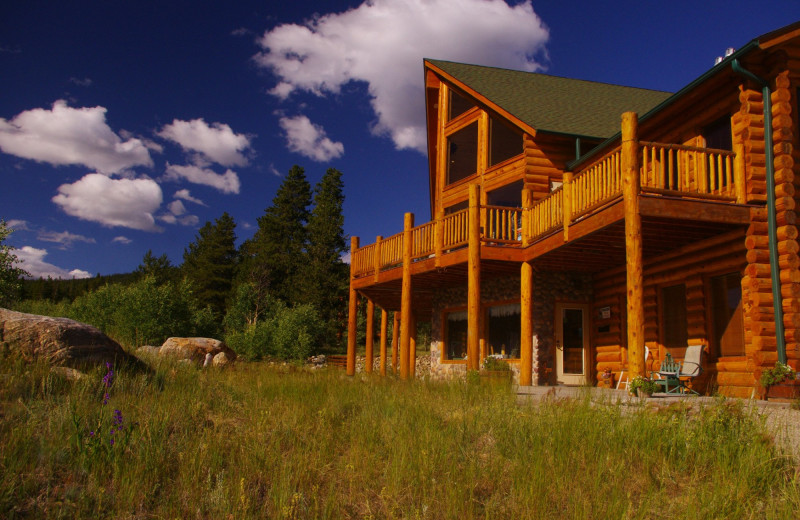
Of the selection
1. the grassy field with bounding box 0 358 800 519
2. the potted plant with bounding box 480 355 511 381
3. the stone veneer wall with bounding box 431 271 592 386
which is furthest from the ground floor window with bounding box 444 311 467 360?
the grassy field with bounding box 0 358 800 519

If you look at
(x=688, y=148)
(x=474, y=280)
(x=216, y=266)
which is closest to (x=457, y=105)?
(x=474, y=280)

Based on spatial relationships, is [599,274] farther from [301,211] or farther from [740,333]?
[301,211]

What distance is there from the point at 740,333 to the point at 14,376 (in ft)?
33.9

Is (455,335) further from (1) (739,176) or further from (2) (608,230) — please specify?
(1) (739,176)

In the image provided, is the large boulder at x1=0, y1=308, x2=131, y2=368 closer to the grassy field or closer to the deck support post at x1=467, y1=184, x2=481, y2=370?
the grassy field

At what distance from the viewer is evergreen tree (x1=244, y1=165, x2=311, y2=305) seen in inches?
1599

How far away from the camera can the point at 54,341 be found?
21.3 feet

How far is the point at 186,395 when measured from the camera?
6.28 m

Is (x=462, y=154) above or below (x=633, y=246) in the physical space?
above

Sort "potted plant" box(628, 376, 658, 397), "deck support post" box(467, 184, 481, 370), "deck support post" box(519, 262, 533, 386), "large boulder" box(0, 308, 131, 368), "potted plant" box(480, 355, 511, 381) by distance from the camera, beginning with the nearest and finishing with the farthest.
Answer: "large boulder" box(0, 308, 131, 368), "potted plant" box(628, 376, 658, 397), "potted plant" box(480, 355, 511, 381), "deck support post" box(467, 184, 481, 370), "deck support post" box(519, 262, 533, 386)

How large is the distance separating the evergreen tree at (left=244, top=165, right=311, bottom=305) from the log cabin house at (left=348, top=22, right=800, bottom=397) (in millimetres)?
22247

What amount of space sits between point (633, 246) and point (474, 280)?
13.7 ft

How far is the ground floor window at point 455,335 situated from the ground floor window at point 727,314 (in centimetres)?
720

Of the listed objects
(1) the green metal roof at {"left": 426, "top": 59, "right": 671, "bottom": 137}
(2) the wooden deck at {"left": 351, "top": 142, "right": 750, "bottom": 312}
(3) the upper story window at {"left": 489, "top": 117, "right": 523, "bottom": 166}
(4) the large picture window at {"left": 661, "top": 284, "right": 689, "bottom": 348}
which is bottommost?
(4) the large picture window at {"left": 661, "top": 284, "right": 689, "bottom": 348}
